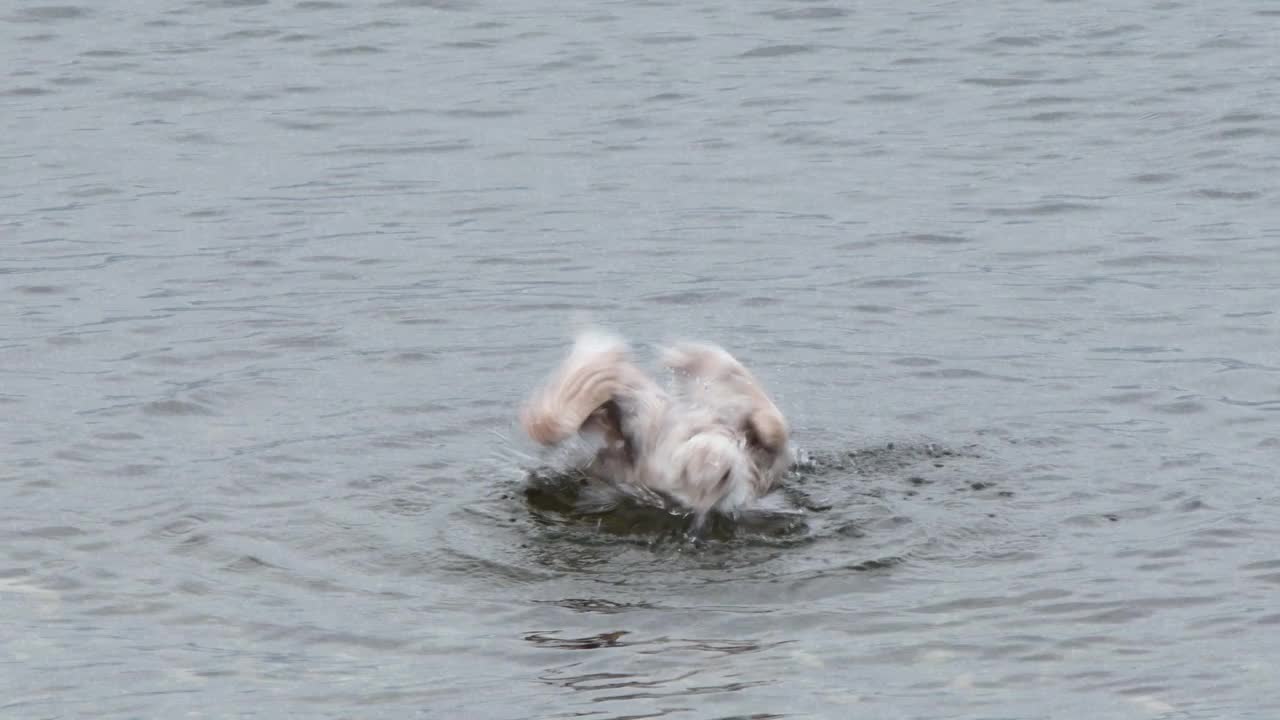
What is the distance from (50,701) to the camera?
676 cm

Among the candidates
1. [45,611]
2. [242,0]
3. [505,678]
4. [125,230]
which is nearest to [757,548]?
[505,678]

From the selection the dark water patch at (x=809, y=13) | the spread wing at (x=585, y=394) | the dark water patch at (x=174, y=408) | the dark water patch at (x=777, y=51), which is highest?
the spread wing at (x=585, y=394)

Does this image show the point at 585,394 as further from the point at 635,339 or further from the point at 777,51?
the point at 777,51

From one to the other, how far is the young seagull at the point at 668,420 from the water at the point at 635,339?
23cm

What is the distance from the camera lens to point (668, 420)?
8.47 meters

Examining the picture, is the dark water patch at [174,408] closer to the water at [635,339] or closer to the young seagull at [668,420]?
the water at [635,339]

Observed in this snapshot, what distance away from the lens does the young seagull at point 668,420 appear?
8.31m

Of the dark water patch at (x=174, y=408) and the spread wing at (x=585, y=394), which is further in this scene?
the dark water patch at (x=174, y=408)

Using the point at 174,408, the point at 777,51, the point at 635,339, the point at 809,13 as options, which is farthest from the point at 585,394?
the point at 809,13

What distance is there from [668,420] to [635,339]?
104 inches

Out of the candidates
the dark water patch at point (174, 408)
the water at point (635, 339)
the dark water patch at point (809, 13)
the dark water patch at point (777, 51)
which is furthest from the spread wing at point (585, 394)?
the dark water patch at point (809, 13)

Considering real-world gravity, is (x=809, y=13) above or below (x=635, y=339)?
above

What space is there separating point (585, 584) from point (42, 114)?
381 inches

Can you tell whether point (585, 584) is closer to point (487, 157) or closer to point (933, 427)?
point (933, 427)
